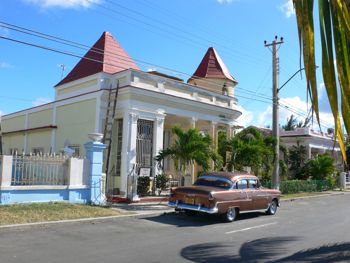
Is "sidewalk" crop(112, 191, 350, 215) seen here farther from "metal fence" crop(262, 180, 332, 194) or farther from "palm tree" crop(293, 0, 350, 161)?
"palm tree" crop(293, 0, 350, 161)

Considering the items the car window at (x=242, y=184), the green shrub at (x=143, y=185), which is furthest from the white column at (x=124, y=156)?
the car window at (x=242, y=184)

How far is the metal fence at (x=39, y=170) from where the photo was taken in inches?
548

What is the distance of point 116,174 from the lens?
66.3 ft

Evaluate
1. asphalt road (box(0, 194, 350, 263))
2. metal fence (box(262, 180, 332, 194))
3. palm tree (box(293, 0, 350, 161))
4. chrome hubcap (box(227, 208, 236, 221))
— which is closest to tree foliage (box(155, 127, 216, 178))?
asphalt road (box(0, 194, 350, 263))

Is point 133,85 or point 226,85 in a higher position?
point 226,85

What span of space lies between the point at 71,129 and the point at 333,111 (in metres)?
19.5

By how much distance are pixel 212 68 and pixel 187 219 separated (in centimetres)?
1750

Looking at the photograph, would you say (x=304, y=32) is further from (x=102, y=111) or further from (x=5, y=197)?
(x=102, y=111)

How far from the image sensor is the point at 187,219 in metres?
14.4

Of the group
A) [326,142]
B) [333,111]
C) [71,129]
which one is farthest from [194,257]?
[326,142]

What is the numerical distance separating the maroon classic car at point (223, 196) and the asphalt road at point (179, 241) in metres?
0.49

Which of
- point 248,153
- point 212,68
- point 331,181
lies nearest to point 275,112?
point 248,153

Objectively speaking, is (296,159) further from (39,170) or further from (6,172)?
(6,172)

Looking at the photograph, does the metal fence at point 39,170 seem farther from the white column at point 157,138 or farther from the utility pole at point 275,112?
the utility pole at point 275,112
